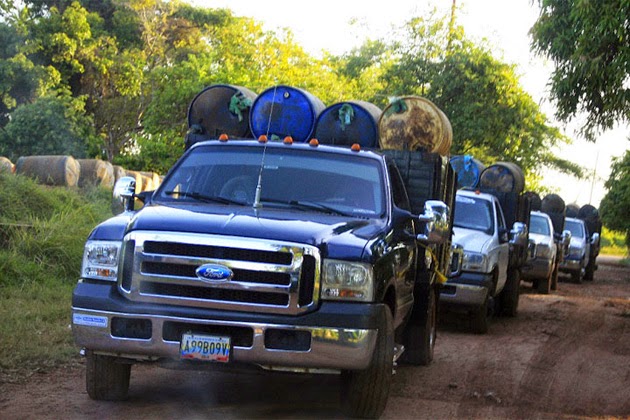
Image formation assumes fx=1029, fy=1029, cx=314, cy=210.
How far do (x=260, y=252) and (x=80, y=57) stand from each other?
109ft

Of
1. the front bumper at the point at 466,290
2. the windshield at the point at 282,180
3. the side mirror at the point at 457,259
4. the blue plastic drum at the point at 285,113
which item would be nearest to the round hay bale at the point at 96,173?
the side mirror at the point at 457,259

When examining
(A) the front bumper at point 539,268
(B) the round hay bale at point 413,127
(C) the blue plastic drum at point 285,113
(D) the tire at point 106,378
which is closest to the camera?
(D) the tire at point 106,378

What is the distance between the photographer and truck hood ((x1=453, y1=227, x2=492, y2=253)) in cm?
1288

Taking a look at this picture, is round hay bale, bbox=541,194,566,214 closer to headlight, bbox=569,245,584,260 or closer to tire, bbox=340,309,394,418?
headlight, bbox=569,245,584,260

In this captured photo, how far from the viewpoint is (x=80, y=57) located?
3781 cm

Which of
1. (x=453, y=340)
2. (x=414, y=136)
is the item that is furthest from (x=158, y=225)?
(x=453, y=340)

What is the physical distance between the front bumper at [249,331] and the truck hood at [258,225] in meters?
0.40

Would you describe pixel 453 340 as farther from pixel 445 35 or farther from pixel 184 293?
pixel 445 35

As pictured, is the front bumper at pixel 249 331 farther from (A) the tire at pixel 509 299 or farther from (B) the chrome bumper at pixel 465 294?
(A) the tire at pixel 509 299

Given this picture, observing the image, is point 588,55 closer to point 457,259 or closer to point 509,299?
point 457,259

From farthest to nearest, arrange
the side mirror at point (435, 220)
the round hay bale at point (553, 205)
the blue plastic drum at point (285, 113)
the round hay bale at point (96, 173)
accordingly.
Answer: the round hay bale at point (553, 205), the round hay bale at point (96, 173), the blue plastic drum at point (285, 113), the side mirror at point (435, 220)

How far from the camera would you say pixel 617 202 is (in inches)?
1427

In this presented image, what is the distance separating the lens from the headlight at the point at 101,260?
6.30m

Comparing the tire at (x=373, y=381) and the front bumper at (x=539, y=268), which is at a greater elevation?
the tire at (x=373, y=381)
